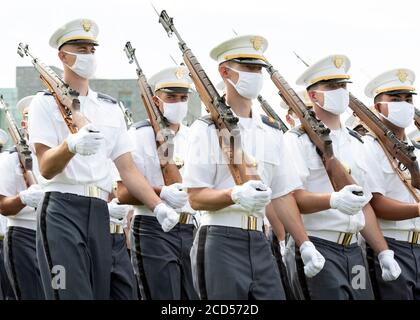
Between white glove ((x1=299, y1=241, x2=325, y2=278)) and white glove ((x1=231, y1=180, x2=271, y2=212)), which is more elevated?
white glove ((x1=231, y1=180, x2=271, y2=212))

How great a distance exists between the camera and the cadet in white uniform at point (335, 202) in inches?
304

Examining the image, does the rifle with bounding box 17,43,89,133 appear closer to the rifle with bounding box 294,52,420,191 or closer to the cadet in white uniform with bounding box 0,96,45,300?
the cadet in white uniform with bounding box 0,96,45,300

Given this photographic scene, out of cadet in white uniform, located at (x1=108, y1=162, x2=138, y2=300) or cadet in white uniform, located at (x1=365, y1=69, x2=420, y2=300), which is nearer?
cadet in white uniform, located at (x1=108, y1=162, x2=138, y2=300)

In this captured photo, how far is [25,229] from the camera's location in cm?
1050

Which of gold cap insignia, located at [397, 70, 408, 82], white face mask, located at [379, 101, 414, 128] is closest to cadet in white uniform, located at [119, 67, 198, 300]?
white face mask, located at [379, 101, 414, 128]

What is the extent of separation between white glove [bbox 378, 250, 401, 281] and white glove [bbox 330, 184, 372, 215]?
900mm

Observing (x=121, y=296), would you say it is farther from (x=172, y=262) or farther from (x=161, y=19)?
(x=161, y=19)

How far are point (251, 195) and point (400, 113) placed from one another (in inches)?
108

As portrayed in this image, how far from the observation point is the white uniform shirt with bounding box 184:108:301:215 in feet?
23.5

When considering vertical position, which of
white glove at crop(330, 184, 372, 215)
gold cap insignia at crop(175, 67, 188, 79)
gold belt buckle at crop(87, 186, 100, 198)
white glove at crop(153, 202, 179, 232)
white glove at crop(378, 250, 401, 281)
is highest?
gold cap insignia at crop(175, 67, 188, 79)

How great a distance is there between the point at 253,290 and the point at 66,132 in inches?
68.2

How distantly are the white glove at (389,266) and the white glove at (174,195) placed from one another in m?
1.66

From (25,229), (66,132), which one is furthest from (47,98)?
(25,229)
